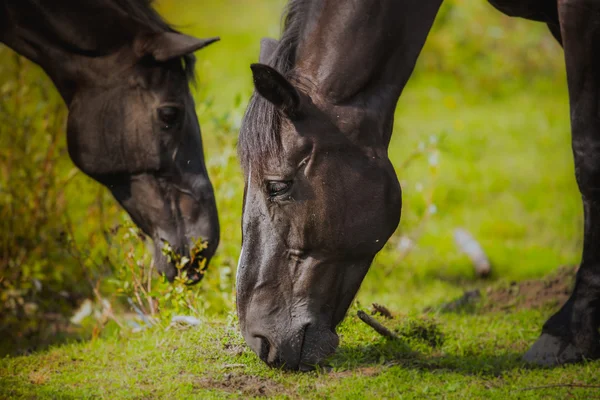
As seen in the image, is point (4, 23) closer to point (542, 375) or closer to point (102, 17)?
point (102, 17)

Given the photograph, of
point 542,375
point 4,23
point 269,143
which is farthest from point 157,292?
point 542,375

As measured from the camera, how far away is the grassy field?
368 centimetres

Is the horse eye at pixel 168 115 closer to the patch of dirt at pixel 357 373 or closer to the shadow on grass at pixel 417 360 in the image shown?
the shadow on grass at pixel 417 360

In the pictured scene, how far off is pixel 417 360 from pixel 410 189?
5.05m

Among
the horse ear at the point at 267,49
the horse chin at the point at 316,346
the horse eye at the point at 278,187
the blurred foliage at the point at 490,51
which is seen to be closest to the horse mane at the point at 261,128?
the horse eye at the point at 278,187

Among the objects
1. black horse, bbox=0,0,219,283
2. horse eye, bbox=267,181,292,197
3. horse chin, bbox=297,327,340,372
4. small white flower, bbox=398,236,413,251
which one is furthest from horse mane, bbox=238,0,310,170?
small white flower, bbox=398,236,413,251

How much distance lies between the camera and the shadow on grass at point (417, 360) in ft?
12.6

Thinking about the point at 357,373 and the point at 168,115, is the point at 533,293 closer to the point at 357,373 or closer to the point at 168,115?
the point at 357,373

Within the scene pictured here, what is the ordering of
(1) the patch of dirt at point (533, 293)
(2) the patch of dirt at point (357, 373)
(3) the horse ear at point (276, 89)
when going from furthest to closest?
(1) the patch of dirt at point (533, 293) → (2) the patch of dirt at point (357, 373) → (3) the horse ear at point (276, 89)

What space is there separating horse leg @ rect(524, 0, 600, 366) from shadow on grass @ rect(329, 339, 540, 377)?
0.57ft

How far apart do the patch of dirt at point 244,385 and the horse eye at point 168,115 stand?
1.79 m

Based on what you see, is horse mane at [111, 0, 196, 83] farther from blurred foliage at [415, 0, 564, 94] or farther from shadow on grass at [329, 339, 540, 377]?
blurred foliage at [415, 0, 564, 94]

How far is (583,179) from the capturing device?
13.5ft

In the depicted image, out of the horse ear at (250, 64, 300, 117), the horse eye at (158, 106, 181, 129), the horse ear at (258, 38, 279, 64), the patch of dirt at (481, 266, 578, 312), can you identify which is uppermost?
the horse ear at (258, 38, 279, 64)
